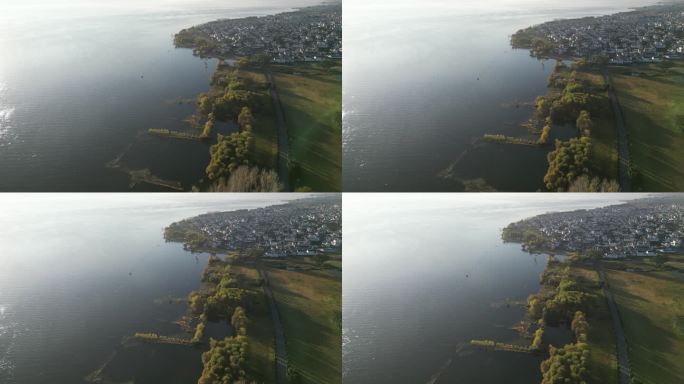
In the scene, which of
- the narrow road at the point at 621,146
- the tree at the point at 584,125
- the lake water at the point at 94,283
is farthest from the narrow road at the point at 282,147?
the narrow road at the point at 621,146

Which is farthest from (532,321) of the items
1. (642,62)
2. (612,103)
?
(642,62)

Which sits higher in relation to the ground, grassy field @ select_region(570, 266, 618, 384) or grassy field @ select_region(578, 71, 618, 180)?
grassy field @ select_region(578, 71, 618, 180)

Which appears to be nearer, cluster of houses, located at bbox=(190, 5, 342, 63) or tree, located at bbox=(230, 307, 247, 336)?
tree, located at bbox=(230, 307, 247, 336)

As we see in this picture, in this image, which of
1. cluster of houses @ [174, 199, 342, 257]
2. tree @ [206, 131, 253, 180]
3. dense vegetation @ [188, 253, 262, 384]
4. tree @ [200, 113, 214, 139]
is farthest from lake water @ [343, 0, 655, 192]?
dense vegetation @ [188, 253, 262, 384]

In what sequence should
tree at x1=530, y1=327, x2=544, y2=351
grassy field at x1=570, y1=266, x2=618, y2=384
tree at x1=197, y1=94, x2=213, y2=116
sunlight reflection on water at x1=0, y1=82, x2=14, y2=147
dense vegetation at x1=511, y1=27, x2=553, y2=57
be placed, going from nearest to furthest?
grassy field at x1=570, y1=266, x2=618, y2=384
tree at x1=530, y1=327, x2=544, y2=351
sunlight reflection on water at x1=0, y1=82, x2=14, y2=147
tree at x1=197, y1=94, x2=213, y2=116
dense vegetation at x1=511, y1=27, x2=553, y2=57

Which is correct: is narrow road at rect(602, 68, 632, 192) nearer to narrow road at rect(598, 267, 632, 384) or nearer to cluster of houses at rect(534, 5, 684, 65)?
cluster of houses at rect(534, 5, 684, 65)

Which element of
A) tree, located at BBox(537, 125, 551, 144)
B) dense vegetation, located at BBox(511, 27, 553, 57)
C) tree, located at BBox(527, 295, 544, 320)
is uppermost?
dense vegetation, located at BBox(511, 27, 553, 57)

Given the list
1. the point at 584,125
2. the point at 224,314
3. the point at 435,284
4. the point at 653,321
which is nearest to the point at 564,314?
the point at 653,321
